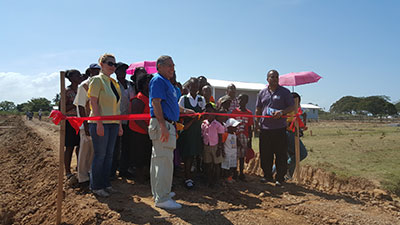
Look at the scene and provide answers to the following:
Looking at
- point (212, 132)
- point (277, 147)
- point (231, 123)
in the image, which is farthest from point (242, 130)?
point (212, 132)

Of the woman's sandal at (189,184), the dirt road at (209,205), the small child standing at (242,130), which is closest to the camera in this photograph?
the dirt road at (209,205)

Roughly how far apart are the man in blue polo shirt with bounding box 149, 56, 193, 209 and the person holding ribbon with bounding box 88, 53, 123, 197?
69 cm

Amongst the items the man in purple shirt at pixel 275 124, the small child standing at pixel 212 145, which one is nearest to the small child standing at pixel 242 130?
the man in purple shirt at pixel 275 124

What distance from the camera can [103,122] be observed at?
147 inches

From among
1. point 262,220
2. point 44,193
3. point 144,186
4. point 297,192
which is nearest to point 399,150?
point 297,192

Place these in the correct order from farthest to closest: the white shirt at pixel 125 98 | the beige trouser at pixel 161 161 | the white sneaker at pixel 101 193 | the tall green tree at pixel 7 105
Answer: the tall green tree at pixel 7 105
the white shirt at pixel 125 98
the white sneaker at pixel 101 193
the beige trouser at pixel 161 161

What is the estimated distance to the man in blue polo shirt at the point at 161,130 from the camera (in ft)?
11.2

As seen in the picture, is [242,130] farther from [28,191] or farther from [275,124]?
[28,191]

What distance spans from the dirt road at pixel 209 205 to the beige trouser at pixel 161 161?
24 cm

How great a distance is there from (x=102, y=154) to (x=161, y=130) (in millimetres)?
1020

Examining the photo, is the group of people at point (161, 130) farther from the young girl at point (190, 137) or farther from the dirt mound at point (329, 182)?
the dirt mound at point (329, 182)

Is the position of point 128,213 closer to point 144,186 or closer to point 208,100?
point 144,186

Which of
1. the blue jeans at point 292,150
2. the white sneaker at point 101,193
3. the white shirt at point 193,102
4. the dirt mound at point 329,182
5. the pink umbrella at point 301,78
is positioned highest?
the pink umbrella at point 301,78

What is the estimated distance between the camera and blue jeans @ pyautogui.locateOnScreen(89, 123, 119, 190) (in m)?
3.75
